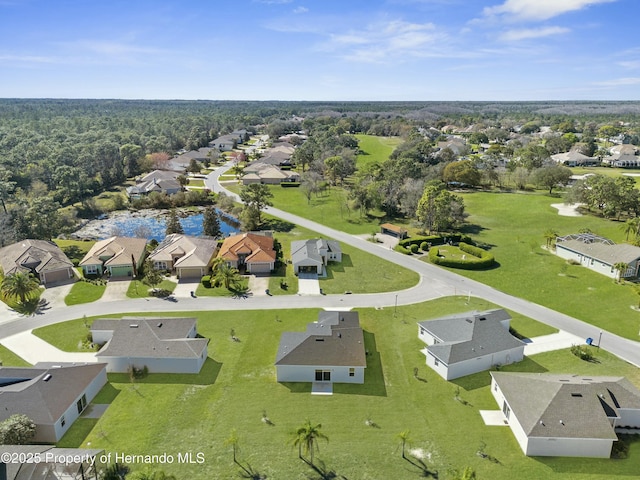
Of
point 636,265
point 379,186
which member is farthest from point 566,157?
point 636,265

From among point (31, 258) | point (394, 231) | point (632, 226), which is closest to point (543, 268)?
point (632, 226)

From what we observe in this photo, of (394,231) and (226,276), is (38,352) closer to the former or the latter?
(226,276)

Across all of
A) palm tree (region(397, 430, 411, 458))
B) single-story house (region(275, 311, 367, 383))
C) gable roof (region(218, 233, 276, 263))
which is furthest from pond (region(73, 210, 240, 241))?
palm tree (region(397, 430, 411, 458))

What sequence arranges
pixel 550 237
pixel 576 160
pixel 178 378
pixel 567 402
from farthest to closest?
pixel 576 160 → pixel 550 237 → pixel 178 378 → pixel 567 402

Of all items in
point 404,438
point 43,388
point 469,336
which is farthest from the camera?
point 469,336

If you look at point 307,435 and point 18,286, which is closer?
point 307,435

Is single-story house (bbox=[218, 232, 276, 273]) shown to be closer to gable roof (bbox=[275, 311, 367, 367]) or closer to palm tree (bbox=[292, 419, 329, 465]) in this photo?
gable roof (bbox=[275, 311, 367, 367])
